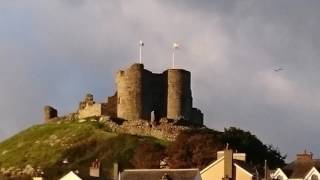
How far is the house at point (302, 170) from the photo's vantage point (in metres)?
81.2

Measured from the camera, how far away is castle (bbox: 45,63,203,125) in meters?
138

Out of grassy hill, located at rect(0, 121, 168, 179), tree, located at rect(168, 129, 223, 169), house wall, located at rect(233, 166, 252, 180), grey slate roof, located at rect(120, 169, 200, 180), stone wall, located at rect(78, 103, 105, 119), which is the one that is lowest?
grey slate roof, located at rect(120, 169, 200, 180)

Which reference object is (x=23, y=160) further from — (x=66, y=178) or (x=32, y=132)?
(x=66, y=178)

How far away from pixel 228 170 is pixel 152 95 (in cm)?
5841

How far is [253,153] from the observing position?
389ft

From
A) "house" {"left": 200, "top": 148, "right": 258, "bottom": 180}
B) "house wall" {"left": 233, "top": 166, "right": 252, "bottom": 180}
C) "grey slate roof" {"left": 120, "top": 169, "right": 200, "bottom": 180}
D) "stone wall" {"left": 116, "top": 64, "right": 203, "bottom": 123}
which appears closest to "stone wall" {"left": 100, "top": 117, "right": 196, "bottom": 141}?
"stone wall" {"left": 116, "top": 64, "right": 203, "bottom": 123}

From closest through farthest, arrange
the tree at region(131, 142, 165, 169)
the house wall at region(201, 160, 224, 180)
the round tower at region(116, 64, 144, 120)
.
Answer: the house wall at region(201, 160, 224, 180), the tree at region(131, 142, 165, 169), the round tower at region(116, 64, 144, 120)

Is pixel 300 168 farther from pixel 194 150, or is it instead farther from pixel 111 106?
pixel 111 106

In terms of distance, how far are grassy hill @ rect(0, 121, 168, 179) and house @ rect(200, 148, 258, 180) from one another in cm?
3236

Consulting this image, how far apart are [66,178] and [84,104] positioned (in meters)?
69.4

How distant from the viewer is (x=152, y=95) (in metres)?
140

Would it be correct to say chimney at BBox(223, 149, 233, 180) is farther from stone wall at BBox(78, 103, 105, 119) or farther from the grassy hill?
stone wall at BBox(78, 103, 105, 119)

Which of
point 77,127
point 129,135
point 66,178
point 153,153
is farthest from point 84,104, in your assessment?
point 66,178

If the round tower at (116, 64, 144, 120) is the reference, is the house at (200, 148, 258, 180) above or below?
below
